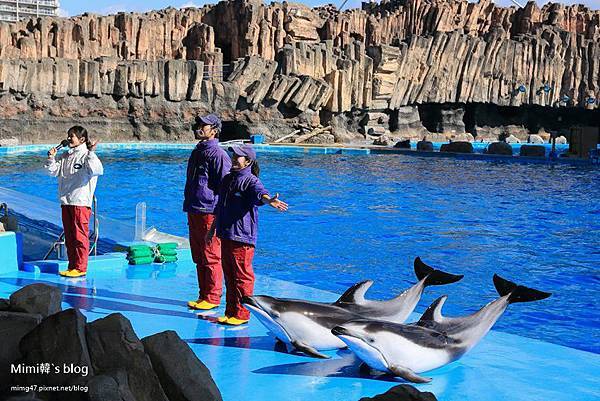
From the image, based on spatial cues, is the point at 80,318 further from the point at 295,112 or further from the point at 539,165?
the point at 295,112

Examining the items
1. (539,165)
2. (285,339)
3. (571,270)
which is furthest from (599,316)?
(539,165)

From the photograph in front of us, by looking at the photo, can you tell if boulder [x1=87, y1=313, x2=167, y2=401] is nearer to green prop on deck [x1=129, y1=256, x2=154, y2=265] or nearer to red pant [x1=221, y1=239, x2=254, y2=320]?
red pant [x1=221, y1=239, x2=254, y2=320]

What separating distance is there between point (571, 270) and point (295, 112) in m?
21.4

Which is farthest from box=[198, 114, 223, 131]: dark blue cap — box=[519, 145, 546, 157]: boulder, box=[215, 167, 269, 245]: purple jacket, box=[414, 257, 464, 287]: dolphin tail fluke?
box=[519, 145, 546, 157]: boulder

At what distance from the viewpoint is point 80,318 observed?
Result: 9.02ft

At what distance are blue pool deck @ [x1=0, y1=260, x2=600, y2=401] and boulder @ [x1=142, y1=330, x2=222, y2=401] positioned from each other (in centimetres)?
69

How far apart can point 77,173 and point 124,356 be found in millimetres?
2915

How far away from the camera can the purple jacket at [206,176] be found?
470cm

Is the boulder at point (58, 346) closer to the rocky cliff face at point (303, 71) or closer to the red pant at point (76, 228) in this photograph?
the red pant at point (76, 228)

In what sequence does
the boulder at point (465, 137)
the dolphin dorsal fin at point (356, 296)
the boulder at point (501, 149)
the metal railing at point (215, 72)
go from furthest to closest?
the boulder at point (465, 137) → the metal railing at point (215, 72) → the boulder at point (501, 149) → the dolphin dorsal fin at point (356, 296)

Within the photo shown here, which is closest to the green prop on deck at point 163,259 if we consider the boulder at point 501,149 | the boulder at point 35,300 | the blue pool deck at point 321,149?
the boulder at point 35,300

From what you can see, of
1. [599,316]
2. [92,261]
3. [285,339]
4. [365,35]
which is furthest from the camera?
[365,35]

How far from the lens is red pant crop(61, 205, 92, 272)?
5.39m

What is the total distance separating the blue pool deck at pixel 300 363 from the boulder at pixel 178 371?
0.69m
